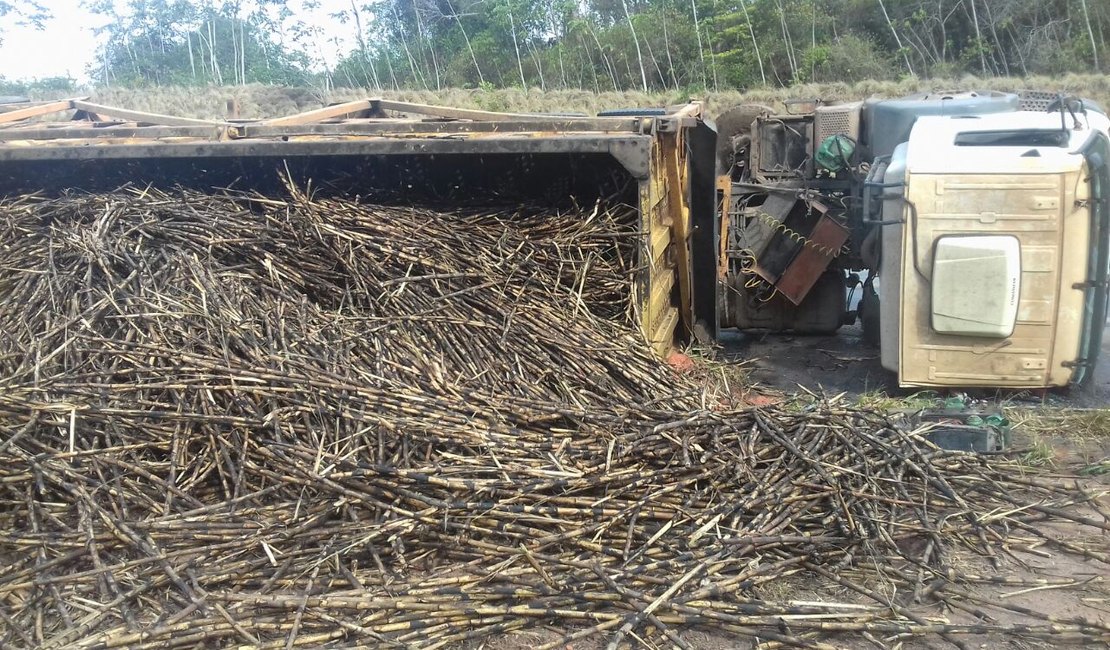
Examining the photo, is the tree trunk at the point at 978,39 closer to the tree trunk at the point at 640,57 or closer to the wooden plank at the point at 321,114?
the tree trunk at the point at 640,57

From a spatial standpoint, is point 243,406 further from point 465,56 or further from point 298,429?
point 465,56

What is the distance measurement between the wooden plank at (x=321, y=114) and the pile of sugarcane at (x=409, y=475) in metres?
1.01

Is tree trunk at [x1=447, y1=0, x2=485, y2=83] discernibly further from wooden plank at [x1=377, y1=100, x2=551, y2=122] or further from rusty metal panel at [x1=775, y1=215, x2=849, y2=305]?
rusty metal panel at [x1=775, y1=215, x2=849, y2=305]

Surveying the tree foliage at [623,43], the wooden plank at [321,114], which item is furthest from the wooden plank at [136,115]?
the tree foliage at [623,43]

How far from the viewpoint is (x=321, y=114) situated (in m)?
5.48

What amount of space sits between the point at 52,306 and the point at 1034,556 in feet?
12.2

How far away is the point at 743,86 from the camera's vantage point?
22.8 metres

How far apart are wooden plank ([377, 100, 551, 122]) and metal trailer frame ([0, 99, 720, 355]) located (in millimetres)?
27

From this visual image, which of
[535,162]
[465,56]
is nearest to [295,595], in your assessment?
[535,162]

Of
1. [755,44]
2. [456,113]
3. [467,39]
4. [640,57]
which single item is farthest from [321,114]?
[467,39]

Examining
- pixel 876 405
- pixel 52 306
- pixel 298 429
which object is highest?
pixel 52 306

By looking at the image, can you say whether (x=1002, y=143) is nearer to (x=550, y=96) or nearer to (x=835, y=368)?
(x=835, y=368)

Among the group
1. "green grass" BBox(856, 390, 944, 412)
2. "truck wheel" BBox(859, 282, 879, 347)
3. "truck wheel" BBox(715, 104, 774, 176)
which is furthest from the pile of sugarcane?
"truck wheel" BBox(715, 104, 774, 176)

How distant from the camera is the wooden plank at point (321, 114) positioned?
4.89 meters
